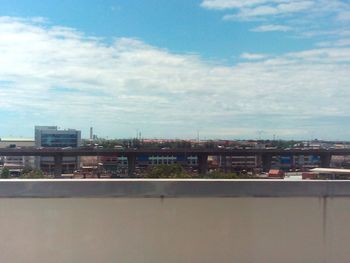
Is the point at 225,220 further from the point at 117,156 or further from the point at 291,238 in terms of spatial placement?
the point at 117,156

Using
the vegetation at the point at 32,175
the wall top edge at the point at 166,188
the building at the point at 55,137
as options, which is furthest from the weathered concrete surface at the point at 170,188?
the building at the point at 55,137

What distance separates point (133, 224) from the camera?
14.5 ft

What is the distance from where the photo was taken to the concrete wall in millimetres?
4352

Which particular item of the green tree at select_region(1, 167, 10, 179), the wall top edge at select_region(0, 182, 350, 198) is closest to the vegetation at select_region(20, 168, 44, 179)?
the green tree at select_region(1, 167, 10, 179)

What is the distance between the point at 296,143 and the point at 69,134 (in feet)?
108

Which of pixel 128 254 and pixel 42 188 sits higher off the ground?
pixel 42 188

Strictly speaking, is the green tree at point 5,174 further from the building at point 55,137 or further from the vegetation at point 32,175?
the building at point 55,137

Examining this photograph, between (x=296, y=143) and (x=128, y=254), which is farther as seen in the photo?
(x=296, y=143)

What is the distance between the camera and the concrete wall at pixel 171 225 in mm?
4352

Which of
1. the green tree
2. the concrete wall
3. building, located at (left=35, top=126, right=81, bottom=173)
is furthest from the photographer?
building, located at (left=35, top=126, right=81, bottom=173)

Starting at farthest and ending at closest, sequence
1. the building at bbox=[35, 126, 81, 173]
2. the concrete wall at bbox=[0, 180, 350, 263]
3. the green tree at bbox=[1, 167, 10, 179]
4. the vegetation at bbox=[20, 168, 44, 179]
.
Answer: the building at bbox=[35, 126, 81, 173] → the green tree at bbox=[1, 167, 10, 179] → the vegetation at bbox=[20, 168, 44, 179] → the concrete wall at bbox=[0, 180, 350, 263]

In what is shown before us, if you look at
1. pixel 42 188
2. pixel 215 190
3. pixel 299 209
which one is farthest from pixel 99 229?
pixel 299 209

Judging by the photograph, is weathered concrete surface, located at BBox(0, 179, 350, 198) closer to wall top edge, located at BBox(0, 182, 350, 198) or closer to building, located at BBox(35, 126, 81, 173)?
wall top edge, located at BBox(0, 182, 350, 198)

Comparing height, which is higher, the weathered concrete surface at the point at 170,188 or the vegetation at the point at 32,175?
the weathered concrete surface at the point at 170,188
